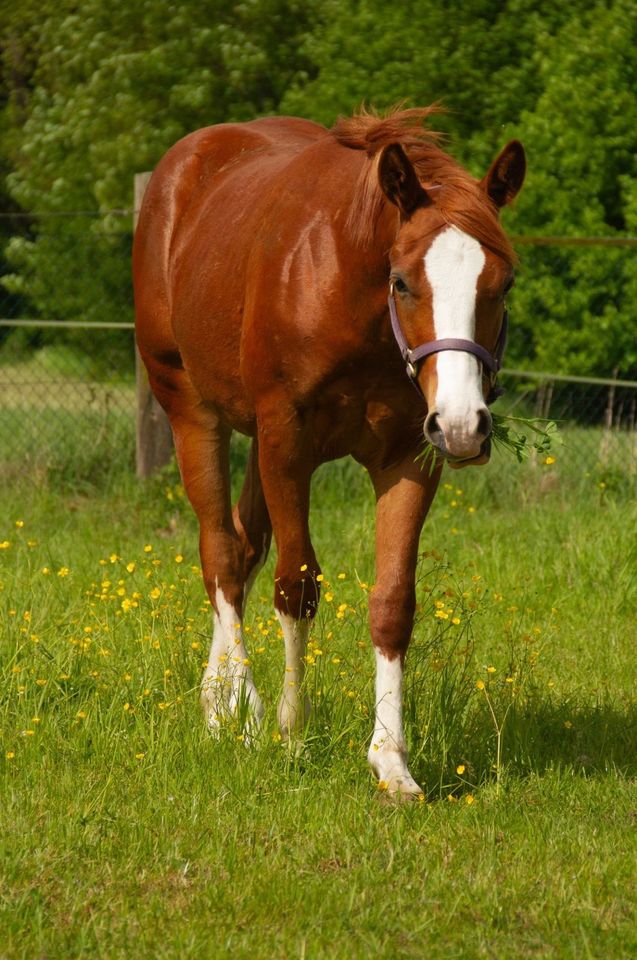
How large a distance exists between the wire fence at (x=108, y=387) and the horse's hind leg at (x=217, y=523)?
1.25 meters

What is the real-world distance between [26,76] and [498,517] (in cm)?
2429

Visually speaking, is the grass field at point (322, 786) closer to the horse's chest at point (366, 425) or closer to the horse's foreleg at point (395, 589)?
the horse's foreleg at point (395, 589)

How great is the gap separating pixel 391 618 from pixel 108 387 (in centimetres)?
663

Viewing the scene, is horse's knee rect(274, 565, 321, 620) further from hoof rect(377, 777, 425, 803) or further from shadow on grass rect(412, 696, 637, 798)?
hoof rect(377, 777, 425, 803)

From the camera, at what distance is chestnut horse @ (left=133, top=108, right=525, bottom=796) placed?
3898 millimetres

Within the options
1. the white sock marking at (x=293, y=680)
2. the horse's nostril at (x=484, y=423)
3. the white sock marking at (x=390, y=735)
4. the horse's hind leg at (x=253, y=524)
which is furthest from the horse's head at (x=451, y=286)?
the horse's hind leg at (x=253, y=524)

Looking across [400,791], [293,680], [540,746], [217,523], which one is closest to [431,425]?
[400,791]

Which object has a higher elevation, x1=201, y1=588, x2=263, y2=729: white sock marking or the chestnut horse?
the chestnut horse

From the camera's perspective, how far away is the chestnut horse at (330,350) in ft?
12.8

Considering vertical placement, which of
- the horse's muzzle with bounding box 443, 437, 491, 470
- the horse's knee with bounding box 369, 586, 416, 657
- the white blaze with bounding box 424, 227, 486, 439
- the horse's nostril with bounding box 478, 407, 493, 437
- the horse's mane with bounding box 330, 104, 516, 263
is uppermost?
the horse's mane with bounding box 330, 104, 516, 263

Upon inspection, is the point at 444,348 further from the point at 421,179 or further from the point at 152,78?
the point at 152,78

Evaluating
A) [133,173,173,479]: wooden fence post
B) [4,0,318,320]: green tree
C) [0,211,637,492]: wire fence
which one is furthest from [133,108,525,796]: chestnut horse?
[4,0,318,320]: green tree

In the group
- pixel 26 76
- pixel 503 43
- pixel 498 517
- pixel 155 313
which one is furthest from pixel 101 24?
pixel 155 313

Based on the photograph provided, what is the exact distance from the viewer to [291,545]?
470 centimetres
